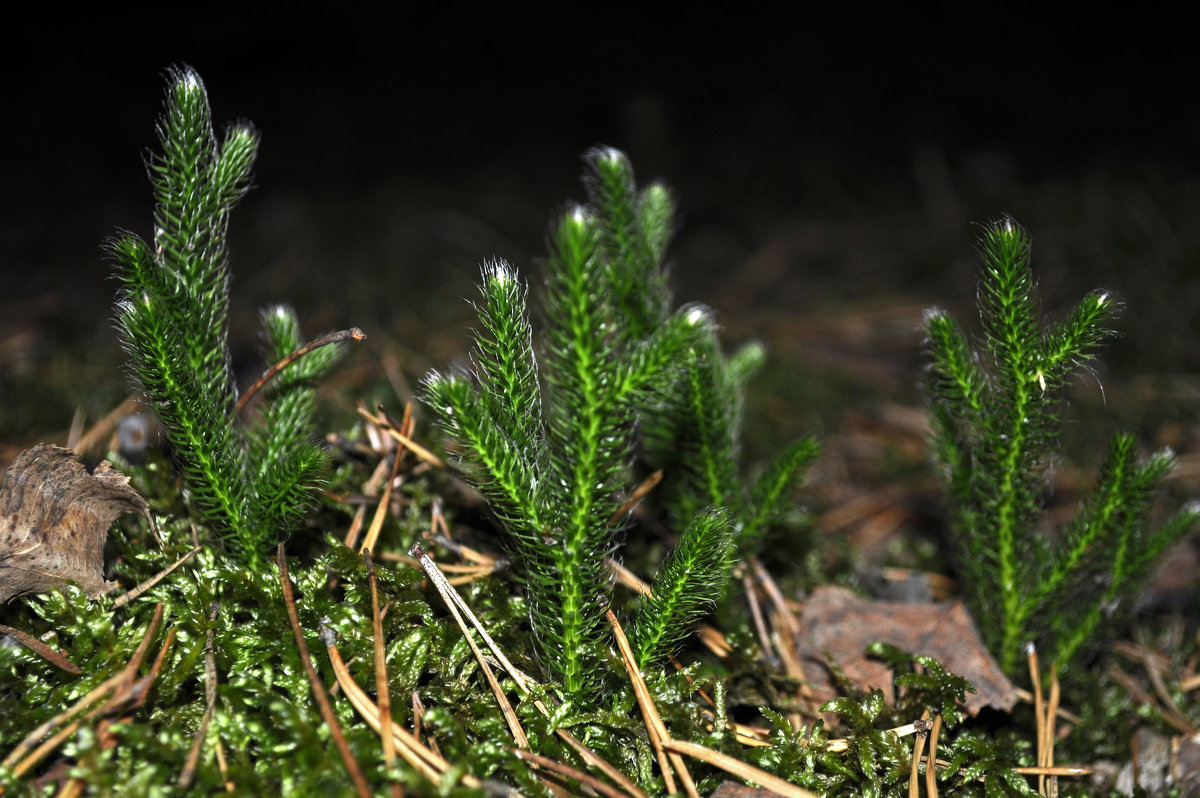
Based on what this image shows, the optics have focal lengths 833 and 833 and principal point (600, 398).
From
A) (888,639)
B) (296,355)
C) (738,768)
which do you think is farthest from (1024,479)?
(296,355)

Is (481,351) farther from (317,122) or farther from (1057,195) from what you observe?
(317,122)

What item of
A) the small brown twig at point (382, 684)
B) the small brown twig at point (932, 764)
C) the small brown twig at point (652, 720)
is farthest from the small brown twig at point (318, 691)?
the small brown twig at point (932, 764)

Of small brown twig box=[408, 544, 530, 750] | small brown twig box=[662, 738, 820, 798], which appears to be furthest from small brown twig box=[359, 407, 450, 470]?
small brown twig box=[662, 738, 820, 798]

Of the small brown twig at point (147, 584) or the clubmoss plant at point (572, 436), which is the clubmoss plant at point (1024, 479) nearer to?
the clubmoss plant at point (572, 436)

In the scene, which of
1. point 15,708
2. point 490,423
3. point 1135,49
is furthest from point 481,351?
point 1135,49

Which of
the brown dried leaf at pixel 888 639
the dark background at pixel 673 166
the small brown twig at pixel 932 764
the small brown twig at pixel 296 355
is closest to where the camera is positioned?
the small brown twig at pixel 932 764

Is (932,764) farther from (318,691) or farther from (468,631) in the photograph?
(318,691)
